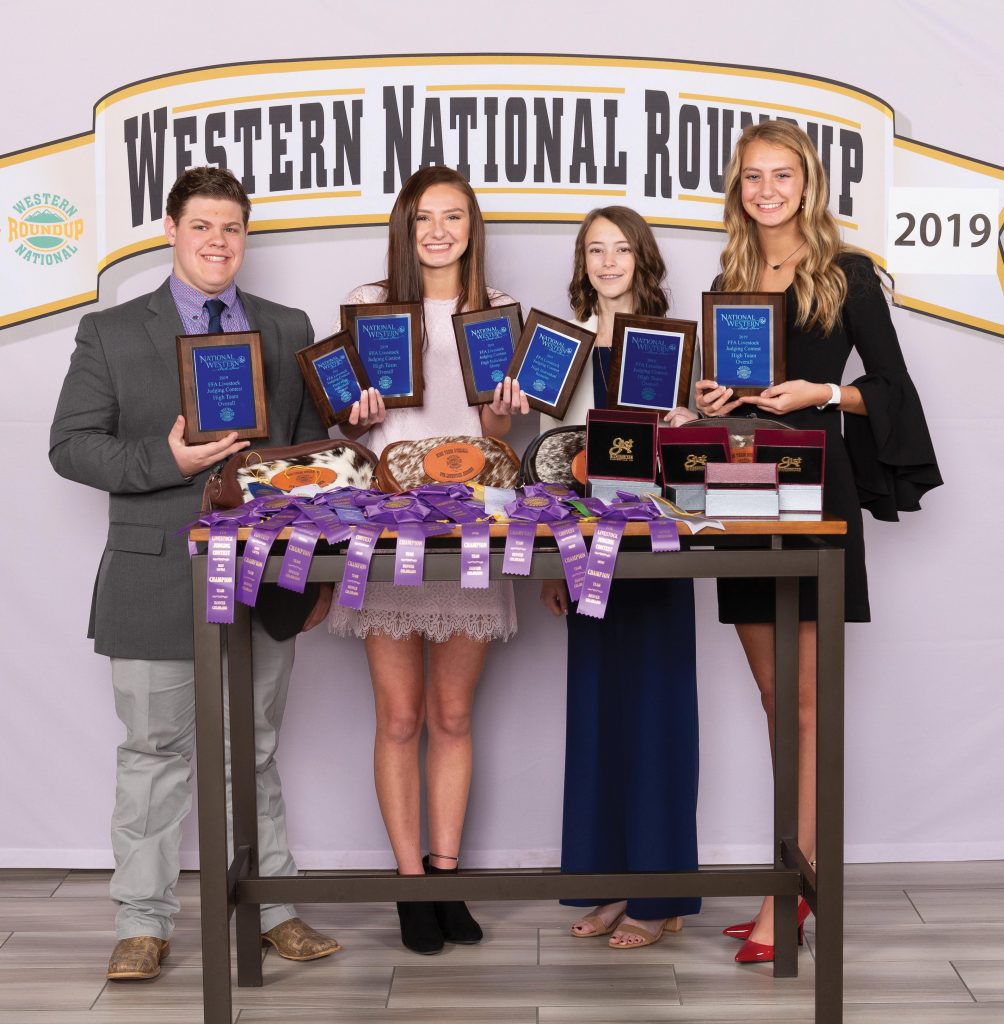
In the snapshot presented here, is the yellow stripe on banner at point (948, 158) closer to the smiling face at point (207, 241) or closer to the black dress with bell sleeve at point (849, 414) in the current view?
the black dress with bell sleeve at point (849, 414)

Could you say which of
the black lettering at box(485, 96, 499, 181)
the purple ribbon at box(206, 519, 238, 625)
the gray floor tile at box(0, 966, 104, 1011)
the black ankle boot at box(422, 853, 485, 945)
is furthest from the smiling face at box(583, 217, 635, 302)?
the gray floor tile at box(0, 966, 104, 1011)

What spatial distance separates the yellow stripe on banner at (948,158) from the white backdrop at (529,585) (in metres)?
0.03

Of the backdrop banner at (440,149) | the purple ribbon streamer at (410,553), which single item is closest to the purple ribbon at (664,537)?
the purple ribbon streamer at (410,553)

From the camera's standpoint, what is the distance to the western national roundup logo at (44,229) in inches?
126

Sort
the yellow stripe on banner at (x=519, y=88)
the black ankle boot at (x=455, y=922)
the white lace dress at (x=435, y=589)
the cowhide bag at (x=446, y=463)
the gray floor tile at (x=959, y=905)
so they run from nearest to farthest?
1. the cowhide bag at (x=446, y=463)
2. the white lace dress at (x=435, y=589)
3. the black ankle boot at (x=455, y=922)
4. the gray floor tile at (x=959, y=905)
5. the yellow stripe on banner at (x=519, y=88)

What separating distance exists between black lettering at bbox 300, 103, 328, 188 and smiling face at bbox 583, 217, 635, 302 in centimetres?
82

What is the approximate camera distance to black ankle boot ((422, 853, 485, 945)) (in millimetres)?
2779

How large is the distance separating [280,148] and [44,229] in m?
0.65

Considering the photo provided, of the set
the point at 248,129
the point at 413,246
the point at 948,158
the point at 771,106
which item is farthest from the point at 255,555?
the point at 948,158

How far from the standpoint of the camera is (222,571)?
2.16 metres

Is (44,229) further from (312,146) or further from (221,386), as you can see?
(221,386)

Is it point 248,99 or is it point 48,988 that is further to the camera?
point 248,99

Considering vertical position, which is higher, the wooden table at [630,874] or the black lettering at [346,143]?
the black lettering at [346,143]

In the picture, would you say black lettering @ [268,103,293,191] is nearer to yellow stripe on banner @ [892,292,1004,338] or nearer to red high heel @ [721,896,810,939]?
yellow stripe on banner @ [892,292,1004,338]
